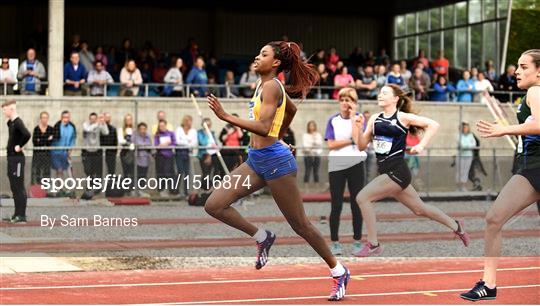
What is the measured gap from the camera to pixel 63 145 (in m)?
20.3

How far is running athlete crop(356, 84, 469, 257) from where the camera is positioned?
11.2 m

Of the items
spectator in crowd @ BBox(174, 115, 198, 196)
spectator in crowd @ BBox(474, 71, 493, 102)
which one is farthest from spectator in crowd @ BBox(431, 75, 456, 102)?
spectator in crowd @ BBox(174, 115, 198, 196)

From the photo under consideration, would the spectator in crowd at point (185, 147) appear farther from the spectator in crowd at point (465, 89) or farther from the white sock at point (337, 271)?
the spectator in crowd at point (465, 89)

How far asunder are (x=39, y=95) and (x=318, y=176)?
7707 mm

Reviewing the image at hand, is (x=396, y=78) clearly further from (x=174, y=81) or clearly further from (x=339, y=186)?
(x=339, y=186)

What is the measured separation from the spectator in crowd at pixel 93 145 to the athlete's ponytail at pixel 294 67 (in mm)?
9399

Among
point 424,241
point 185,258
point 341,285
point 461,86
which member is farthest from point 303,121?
point 341,285

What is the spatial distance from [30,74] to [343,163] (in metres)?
13.5

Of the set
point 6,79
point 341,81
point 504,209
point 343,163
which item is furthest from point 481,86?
point 504,209

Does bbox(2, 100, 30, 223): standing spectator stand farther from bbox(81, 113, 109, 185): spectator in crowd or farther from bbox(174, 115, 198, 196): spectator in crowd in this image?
bbox(174, 115, 198, 196): spectator in crowd

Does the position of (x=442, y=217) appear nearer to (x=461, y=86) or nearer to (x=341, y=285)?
(x=341, y=285)

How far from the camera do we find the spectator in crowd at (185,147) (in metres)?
19.2

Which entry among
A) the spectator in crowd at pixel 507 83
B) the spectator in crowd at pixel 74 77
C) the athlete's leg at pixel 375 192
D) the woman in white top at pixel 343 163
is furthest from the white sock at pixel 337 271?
the spectator in crowd at pixel 507 83

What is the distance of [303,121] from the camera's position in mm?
27031
